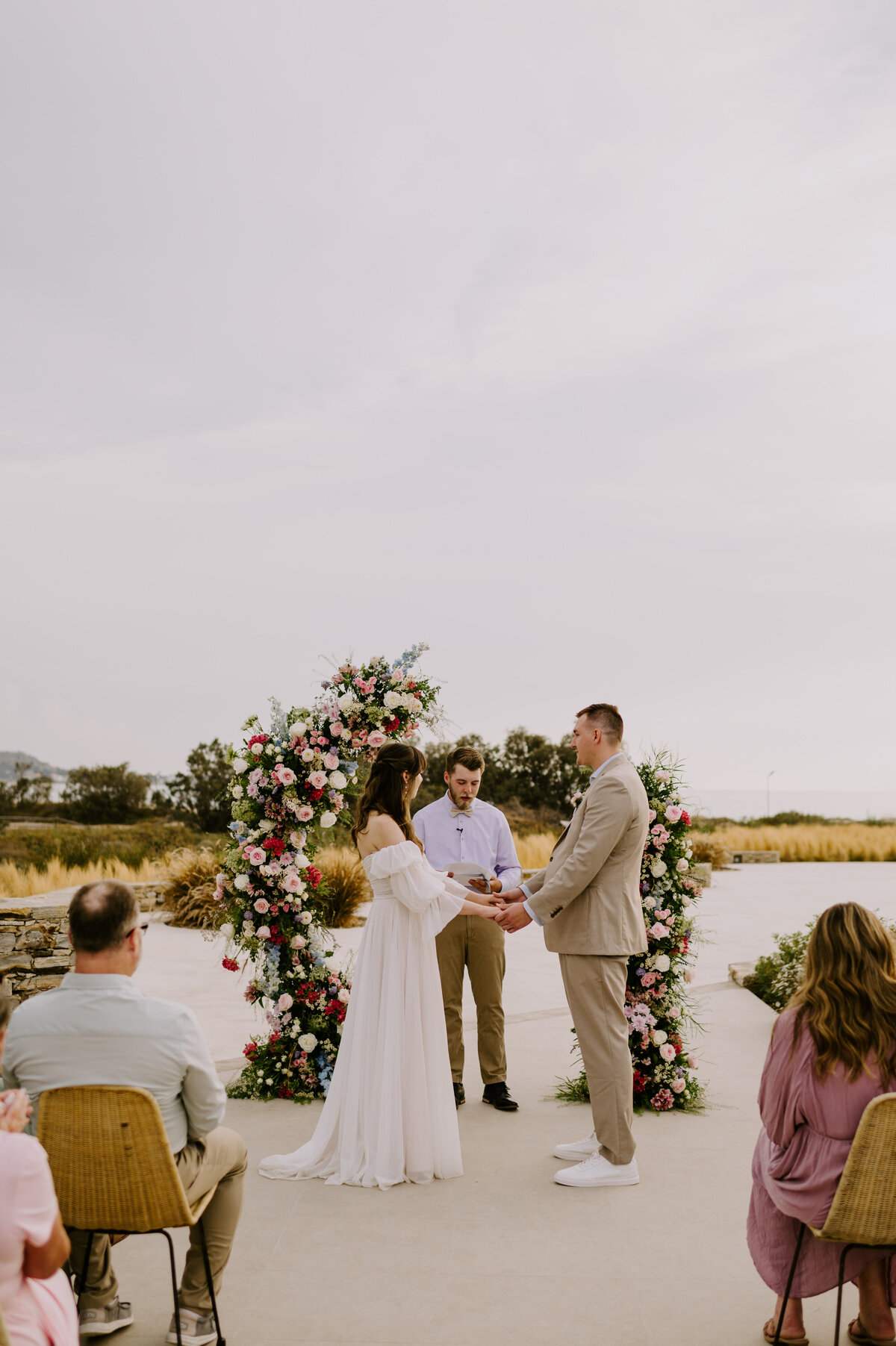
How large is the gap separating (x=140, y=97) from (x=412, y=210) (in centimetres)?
328

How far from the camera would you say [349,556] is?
66.8 ft

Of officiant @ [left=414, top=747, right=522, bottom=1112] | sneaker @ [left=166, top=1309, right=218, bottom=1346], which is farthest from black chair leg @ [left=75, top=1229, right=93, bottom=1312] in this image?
officiant @ [left=414, top=747, right=522, bottom=1112]

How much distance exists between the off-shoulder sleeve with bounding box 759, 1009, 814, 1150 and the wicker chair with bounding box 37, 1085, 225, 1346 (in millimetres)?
1724

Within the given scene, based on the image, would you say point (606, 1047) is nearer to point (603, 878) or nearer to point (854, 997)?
point (603, 878)

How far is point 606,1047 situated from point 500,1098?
4.68ft

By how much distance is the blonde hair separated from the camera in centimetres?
280

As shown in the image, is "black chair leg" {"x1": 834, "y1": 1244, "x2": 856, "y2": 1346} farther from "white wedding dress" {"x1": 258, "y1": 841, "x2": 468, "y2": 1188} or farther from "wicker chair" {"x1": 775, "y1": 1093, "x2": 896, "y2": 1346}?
"white wedding dress" {"x1": 258, "y1": 841, "x2": 468, "y2": 1188}

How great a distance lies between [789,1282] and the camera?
9.71 ft

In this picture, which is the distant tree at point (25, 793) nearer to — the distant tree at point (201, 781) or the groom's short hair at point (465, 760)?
the distant tree at point (201, 781)

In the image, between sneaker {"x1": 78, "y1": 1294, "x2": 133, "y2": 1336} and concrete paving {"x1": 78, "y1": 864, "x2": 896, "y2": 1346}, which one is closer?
sneaker {"x1": 78, "y1": 1294, "x2": 133, "y2": 1336}

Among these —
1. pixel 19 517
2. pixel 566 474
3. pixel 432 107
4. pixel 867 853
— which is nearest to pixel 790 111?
pixel 432 107

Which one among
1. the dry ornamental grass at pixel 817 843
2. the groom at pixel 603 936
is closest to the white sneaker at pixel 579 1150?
the groom at pixel 603 936

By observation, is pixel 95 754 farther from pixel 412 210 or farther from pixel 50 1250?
pixel 50 1250

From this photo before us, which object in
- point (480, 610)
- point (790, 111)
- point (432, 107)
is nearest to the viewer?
point (790, 111)
